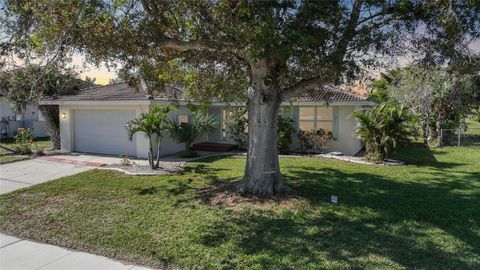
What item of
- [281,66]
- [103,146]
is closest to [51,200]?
[281,66]

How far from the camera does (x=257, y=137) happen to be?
29.4ft

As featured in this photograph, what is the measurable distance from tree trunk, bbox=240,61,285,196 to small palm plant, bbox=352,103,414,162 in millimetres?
7066

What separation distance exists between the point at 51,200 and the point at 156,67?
4568mm

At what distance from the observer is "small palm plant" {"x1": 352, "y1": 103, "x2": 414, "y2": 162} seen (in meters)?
14.6

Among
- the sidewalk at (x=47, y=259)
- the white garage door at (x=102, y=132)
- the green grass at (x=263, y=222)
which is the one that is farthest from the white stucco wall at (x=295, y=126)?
the sidewalk at (x=47, y=259)

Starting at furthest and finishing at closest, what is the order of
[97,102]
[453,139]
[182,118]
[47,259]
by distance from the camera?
[453,139], [182,118], [97,102], [47,259]

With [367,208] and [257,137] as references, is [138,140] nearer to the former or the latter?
[257,137]

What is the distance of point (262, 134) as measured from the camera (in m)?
8.90

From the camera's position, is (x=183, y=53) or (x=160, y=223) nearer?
(x=160, y=223)

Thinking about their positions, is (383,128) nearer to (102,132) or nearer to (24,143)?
(102,132)

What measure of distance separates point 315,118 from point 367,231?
1221 cm

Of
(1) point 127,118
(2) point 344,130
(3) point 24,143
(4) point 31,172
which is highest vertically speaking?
(1) point 127,118

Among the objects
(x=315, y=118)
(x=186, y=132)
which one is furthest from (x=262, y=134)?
(x=315, y=118)

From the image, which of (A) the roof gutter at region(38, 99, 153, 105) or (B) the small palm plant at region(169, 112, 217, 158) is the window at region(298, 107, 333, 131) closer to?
(B) the small palm plant at region(169, 112, 217, 158)
